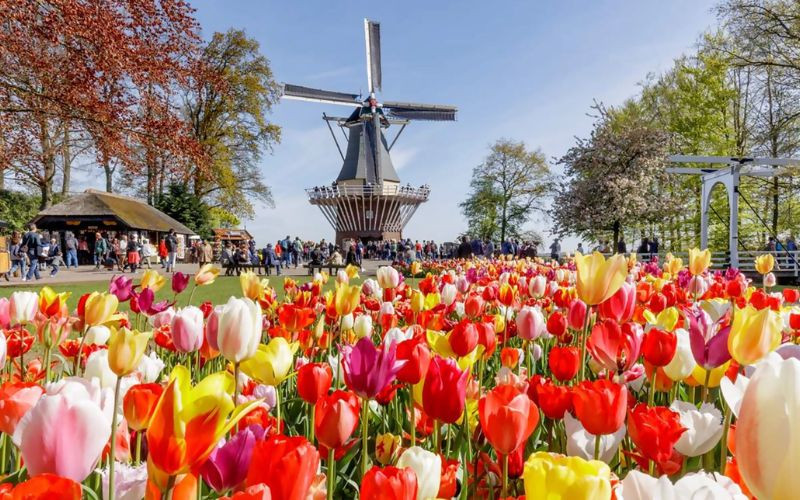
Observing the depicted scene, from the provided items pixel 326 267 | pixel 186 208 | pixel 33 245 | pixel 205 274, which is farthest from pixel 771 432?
pixel 186 208

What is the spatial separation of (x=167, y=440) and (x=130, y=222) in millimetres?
34747

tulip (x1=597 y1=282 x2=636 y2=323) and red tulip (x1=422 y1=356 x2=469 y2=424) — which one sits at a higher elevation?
tulip (x1=597 y1=282 x2=636 y2=323)

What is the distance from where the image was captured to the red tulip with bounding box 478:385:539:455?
997 mm

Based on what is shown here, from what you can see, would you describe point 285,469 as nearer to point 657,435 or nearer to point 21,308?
point 657,435

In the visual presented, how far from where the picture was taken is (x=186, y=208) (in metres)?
37.1

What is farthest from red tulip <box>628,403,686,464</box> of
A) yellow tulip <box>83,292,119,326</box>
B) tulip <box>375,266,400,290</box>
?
tulip <box>375,266,400,290</box>

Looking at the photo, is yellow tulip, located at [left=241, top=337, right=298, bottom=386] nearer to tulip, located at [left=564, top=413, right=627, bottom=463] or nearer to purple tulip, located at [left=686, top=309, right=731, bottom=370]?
tulip, located at [left=564, top=413, right=627, bottom=463]

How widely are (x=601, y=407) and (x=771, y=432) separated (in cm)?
56

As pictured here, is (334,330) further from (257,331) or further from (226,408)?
(226,408)

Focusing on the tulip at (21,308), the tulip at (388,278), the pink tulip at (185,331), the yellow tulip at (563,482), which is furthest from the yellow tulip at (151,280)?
the yellow tulip at (563,482)

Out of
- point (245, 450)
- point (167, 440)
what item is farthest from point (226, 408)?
point (245, 450)

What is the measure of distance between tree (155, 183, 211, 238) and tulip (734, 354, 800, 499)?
38348 mm

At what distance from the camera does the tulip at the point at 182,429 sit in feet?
2.46

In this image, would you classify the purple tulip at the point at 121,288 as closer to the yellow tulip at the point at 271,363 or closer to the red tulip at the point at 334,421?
the yellow tulip at the point at 271,363
